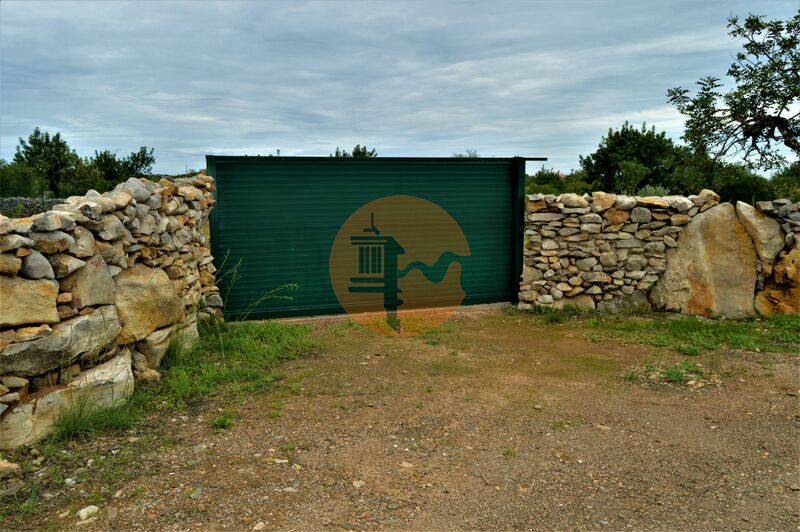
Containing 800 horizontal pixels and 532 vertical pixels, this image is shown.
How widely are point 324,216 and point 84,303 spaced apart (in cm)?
412

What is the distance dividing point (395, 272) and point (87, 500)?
18.2 ft

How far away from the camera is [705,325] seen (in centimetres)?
714

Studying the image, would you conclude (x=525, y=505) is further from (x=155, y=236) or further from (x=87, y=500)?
(x=155, y=236)

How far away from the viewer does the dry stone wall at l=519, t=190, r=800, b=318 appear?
7621 millimetres

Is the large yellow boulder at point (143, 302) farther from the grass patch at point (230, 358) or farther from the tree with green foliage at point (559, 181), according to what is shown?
the tree with green foliage at point (559, 181)

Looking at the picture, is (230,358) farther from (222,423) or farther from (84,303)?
(84,303)

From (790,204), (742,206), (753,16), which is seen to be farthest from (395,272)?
(753,16)

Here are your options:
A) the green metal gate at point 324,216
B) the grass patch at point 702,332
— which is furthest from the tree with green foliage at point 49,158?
the grass patch at point 702,332

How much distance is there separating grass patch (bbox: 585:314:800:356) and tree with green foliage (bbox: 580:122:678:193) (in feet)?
35.4

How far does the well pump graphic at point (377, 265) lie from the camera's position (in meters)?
8.10

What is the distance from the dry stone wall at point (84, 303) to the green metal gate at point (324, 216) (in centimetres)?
177

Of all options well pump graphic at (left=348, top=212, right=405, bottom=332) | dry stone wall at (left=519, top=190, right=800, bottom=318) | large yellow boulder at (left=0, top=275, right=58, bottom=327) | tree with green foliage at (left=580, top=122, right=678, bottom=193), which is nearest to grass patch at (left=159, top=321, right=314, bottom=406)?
large yellow boulder at (left=0, top=275, right=58, bottom=327)

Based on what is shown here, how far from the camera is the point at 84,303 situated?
13.4 feet

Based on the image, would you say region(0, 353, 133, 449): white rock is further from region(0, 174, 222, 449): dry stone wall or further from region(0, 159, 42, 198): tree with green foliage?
region(0, 159, 42, 198): tree with green foliage
